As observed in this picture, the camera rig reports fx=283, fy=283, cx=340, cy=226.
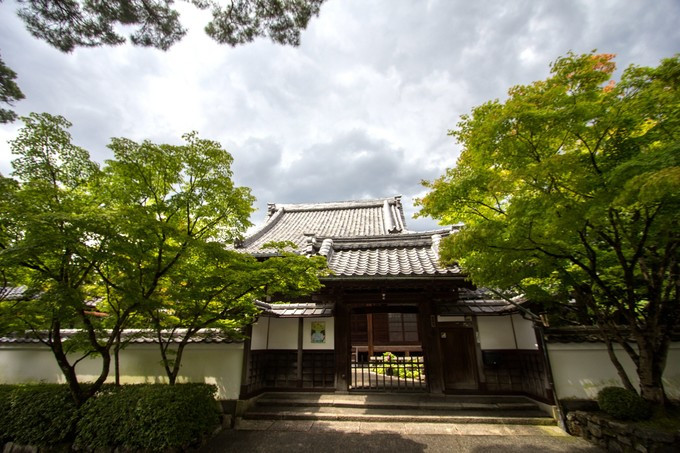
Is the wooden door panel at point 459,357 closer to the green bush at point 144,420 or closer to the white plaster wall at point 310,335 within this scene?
the white plaster wall at point 310,335

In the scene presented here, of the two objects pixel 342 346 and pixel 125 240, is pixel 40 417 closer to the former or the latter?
pixel 125 240

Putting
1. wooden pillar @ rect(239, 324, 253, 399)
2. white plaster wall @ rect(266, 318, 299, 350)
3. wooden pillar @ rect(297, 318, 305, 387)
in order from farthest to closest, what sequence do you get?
white plaster wall @ rect(266, 318, 299, 350) < wooden pillar @ rect(297, 318, 305, 387) < wooden pillar @ rect(239, 324, 253, 399)

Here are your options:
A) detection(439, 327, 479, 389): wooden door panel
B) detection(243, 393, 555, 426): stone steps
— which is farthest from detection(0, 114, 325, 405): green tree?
detection(439, 327, 479, 389): wooden door panel

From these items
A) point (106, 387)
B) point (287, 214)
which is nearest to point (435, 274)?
point (106, 387)

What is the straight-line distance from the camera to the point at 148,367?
827cm

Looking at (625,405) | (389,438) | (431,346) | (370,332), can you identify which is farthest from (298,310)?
(625,405)

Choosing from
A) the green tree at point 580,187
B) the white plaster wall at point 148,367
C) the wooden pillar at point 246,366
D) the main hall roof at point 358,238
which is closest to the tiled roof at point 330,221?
the main hall roof at point 358,238

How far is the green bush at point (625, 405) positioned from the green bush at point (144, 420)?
8.58m

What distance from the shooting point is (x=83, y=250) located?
4785 millimetres

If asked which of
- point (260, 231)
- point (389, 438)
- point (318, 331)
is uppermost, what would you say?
point (260, 231)

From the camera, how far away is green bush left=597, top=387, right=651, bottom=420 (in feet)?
18.1

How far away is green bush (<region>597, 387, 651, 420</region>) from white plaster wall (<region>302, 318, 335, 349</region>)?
23.1 ft

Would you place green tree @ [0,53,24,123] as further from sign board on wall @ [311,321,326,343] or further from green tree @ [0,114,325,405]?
sign board on wall @ [311,321,326,343]

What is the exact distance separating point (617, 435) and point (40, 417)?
11.8m
